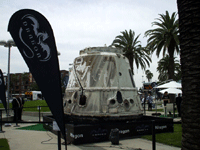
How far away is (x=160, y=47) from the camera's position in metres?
24.5

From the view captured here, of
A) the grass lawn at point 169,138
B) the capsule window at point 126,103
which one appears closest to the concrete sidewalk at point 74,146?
the grass lawn at point 169,138

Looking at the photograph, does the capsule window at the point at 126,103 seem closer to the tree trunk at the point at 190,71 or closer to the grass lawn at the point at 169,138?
the grass lawn at the point at 169,138

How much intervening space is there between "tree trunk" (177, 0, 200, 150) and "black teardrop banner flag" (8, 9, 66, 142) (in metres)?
2.37

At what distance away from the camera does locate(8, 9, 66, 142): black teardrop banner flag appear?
4.37m

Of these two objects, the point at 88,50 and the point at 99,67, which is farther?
the point at 88,50

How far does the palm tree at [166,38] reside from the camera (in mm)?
22466

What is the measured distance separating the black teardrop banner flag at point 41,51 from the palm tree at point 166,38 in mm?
19478

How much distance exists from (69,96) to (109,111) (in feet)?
7.29

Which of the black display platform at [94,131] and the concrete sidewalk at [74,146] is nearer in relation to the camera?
the concrete sidewalk at [74,146]

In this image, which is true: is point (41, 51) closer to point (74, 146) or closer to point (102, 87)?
point (74, 146)

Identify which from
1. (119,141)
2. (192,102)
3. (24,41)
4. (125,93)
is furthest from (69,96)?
(192,102)

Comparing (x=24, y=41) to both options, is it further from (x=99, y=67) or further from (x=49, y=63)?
(x=99, y=67)

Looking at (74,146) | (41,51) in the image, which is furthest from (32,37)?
(74,146)

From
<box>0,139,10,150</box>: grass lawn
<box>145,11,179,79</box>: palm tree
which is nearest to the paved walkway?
<box>0,139,10,150</box>: grass lawn
